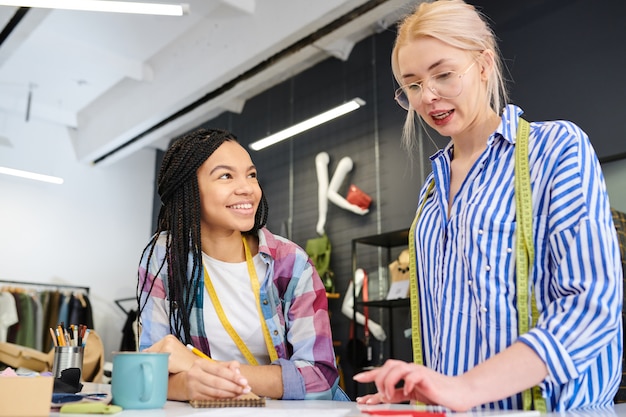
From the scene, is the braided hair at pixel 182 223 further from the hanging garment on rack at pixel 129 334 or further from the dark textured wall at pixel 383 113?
the hanging garment on rack at pixel 129 334

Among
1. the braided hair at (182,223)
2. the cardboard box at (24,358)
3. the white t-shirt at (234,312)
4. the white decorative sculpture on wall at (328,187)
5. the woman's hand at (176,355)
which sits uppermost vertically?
the white decorative sculpture on wall at (328,187)

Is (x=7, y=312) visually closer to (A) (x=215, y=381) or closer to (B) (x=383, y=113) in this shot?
(B) (x=383, y=113)

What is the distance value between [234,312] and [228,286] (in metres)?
0.08

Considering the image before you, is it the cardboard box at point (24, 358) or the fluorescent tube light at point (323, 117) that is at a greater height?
the fluorescent tube light at point (323, 117)

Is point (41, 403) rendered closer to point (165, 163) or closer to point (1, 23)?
point (165, 163)

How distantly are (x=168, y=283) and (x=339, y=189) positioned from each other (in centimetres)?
351

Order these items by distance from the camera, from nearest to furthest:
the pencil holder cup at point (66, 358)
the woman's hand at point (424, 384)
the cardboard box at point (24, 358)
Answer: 1. the woman's hand at point (424, 384)
2. the pencil holder cup at point (66, 358)
3. the cardboard box at point (24, 358)

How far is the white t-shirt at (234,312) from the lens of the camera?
1.41m

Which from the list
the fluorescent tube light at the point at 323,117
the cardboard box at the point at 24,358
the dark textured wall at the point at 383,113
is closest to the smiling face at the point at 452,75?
the dark textured wall at the point at 383,113

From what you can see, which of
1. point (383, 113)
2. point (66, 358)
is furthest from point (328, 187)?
point (66, 358)

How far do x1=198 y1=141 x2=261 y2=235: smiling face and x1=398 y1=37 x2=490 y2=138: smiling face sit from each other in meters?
0.57

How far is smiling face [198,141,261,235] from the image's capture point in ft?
5.05

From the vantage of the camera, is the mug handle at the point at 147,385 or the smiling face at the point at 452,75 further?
the smiling face at the point at 452,75

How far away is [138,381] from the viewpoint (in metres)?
0.98
